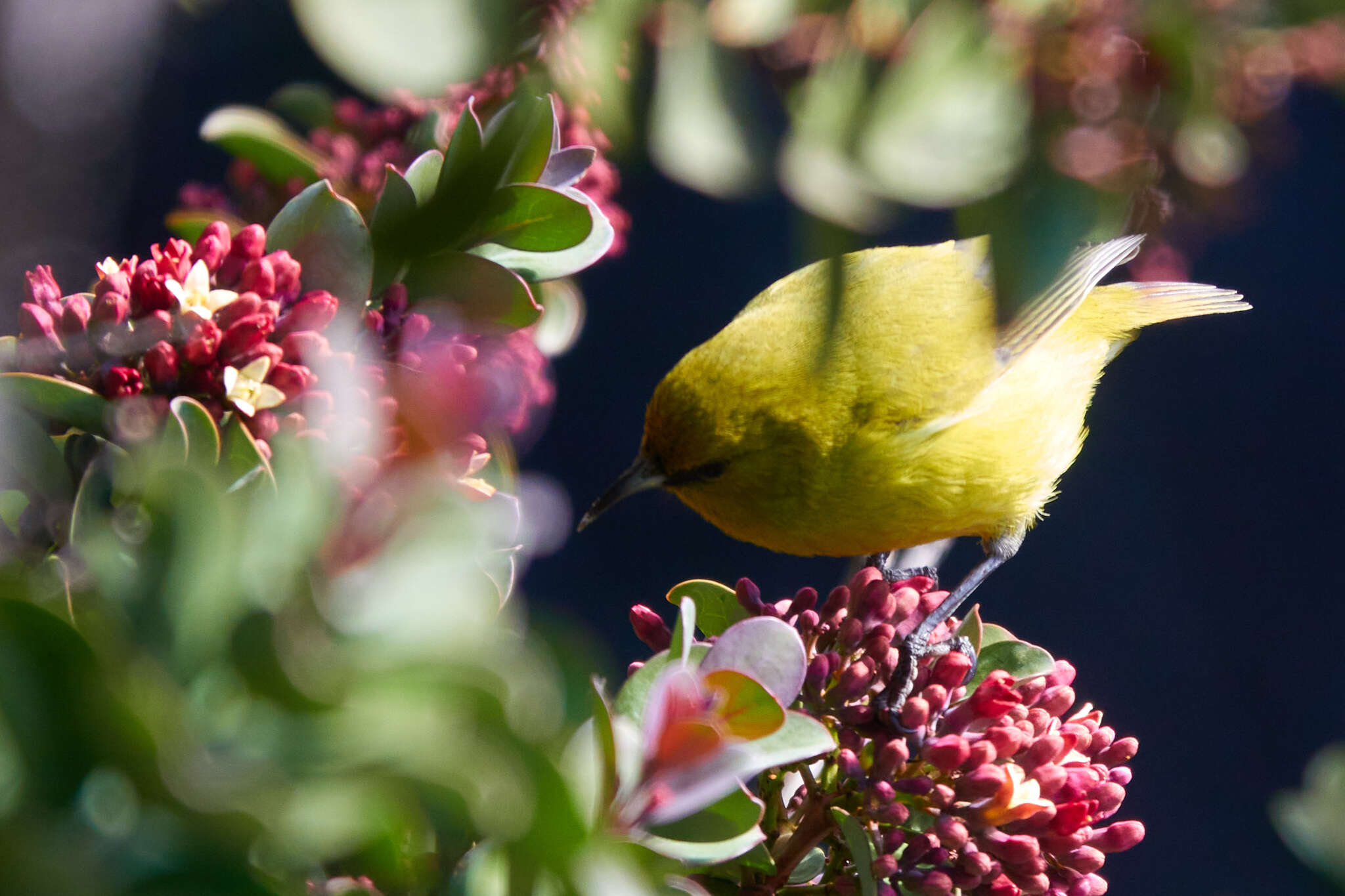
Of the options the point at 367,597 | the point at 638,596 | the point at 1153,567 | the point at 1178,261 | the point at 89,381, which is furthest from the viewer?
the point at 1153,567

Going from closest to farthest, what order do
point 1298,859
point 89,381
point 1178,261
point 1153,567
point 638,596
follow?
point 89,381 → point 1298,859 → point 1178,261 → point 638,596 → point 1153,567

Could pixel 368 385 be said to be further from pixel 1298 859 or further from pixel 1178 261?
pixel 1178 261

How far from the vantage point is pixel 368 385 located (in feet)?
1.73

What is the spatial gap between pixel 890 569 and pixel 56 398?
104 centimetres

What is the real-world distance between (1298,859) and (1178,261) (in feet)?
3.26

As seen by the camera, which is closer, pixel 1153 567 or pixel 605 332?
pixel 605 332

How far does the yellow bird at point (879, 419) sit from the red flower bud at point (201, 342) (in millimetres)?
695

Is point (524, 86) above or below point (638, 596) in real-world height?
above

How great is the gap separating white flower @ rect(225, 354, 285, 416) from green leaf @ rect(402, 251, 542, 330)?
0.10 meters

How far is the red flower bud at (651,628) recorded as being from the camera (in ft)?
2.49

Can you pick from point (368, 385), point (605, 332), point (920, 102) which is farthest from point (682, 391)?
point (605, 332)

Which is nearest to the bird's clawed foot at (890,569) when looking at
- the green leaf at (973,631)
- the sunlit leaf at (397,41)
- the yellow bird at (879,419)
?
the yellow bird at (879,419)

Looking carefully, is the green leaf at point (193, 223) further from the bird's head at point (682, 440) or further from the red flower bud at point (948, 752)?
the red flower bud at point (948, 752)

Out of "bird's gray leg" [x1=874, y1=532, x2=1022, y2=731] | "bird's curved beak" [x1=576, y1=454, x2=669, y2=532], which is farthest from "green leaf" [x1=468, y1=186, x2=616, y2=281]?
"bird's curved beak" [x1=576, y1=454, x2=669, y2=532]
